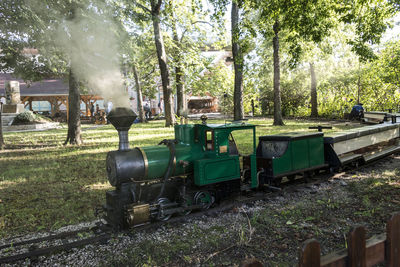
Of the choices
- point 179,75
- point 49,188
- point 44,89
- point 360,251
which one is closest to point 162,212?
point 360,251

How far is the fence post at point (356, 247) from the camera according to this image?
72.1 inches

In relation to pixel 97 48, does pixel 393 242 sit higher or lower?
lower

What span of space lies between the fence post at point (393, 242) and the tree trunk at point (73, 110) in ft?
45.3

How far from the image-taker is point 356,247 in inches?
73.0

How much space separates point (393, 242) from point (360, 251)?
1.13 ft

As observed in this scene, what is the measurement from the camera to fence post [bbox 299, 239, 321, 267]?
5.47 feet

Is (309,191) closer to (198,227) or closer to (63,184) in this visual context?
(198,227)

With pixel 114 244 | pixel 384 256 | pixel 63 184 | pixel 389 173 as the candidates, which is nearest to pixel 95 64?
pixel 63 184

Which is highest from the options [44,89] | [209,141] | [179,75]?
[179,75]

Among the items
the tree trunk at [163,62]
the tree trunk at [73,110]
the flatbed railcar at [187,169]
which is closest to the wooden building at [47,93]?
the tree trunk at [163,62]

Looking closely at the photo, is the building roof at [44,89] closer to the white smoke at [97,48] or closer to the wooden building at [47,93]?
the wooden building at [47,93]

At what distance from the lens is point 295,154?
22.4ft

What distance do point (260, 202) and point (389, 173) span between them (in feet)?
13.4

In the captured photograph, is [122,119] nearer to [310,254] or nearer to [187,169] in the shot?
[187,169]
